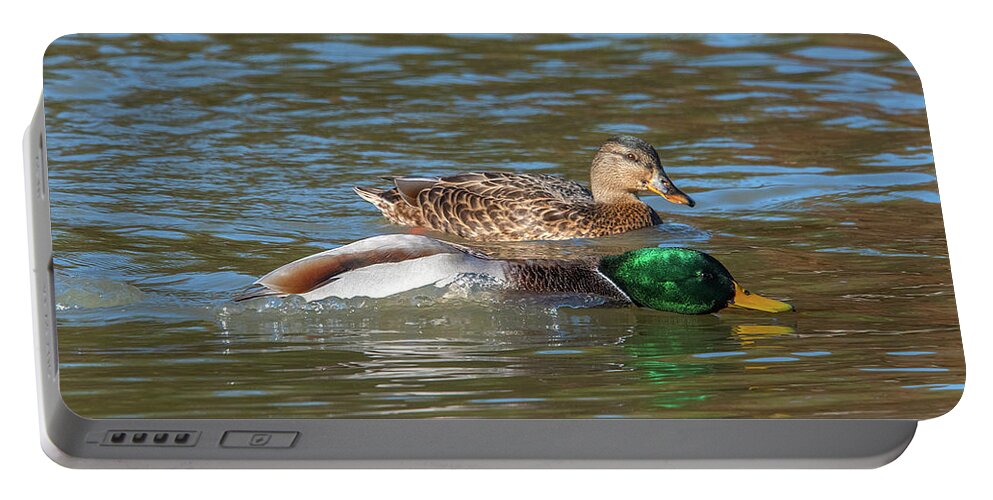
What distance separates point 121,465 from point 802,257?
208cm

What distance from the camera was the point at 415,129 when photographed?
5590mm

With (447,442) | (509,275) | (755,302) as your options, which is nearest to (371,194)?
(509,275)

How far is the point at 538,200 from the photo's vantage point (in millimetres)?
5340

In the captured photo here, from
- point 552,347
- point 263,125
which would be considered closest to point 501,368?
point 552,347

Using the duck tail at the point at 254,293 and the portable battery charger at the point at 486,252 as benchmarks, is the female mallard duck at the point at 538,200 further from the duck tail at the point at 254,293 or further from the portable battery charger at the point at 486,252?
the duck tail at the point at 254,293

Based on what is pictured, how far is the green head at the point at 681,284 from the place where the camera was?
195 inches

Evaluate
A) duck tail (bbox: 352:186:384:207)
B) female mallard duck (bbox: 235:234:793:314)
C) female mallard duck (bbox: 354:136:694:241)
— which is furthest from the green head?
duck tail (bbox: 352:186:384:207)

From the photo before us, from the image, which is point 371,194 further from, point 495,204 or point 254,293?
point 254,293

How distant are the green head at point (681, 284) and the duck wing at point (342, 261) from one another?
1.45 ft

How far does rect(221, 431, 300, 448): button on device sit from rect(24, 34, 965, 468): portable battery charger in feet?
0.03

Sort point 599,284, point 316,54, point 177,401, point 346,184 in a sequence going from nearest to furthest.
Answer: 1. point 177,401
2. point 599,284
3. point 346,184
4. point 316,54

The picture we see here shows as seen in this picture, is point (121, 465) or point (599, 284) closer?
point (121, 465)

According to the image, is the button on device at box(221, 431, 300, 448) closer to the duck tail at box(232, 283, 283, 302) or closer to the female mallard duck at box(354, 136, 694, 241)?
the duck tail at box(232, 283, 283, 302)

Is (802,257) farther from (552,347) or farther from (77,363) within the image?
(77,363)
